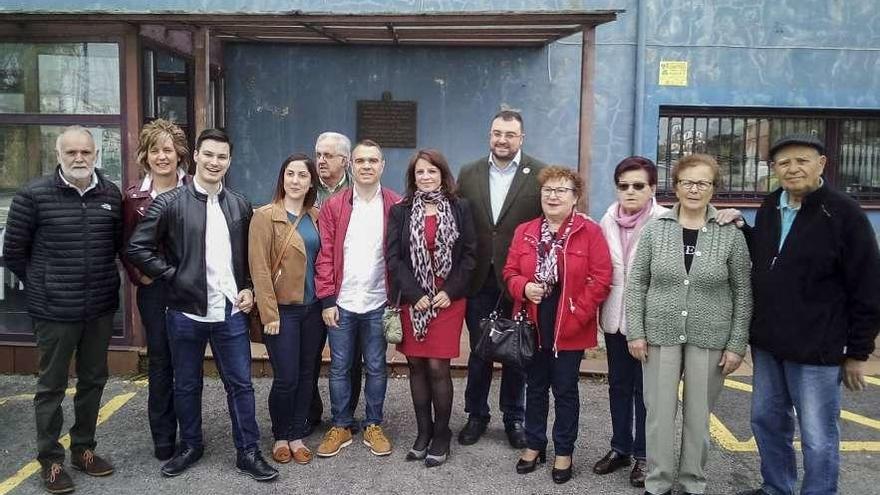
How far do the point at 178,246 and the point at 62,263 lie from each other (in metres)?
0.61

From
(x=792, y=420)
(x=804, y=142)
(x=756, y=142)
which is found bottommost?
(x=792, y=420)

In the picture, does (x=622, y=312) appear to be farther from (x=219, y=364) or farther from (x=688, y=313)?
(x=219, y=364)

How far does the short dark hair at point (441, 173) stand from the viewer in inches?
157

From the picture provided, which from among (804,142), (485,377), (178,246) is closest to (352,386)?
(485,377)

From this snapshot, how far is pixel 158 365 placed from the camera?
4059 millimetres

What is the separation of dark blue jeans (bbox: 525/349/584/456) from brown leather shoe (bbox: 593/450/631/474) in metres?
0.24

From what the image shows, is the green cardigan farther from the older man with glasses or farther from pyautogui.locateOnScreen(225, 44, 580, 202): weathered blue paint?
pyautogui.locateOnScreen(225, 44, 580, 202): weathered blue paint

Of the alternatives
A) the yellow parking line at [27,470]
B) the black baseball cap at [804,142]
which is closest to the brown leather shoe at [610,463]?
the black baseball cap at [804,142]

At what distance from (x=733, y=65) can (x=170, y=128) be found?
6.41 metres

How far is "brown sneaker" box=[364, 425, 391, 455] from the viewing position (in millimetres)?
4246

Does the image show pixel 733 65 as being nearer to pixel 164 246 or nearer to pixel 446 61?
pixel 446 61

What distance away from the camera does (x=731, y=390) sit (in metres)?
5.50

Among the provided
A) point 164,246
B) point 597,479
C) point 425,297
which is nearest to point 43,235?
point 164,246

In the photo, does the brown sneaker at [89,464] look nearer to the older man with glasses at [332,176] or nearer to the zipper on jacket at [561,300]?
the older man with glasses at [332,176]
